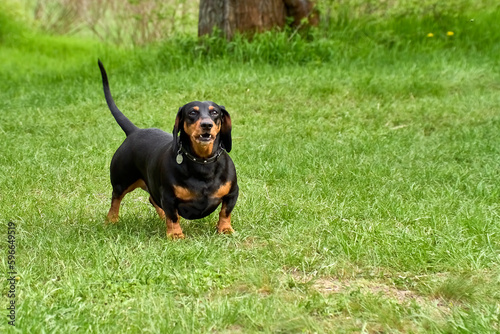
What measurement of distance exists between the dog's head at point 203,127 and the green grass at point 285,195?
22.1 inches

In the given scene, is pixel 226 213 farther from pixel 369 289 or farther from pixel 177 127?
pixel 369 289

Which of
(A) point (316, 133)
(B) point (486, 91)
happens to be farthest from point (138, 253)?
(B) point (486, 91)

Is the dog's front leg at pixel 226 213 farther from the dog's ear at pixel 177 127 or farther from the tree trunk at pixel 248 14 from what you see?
the tree trunk at pixel 248 14

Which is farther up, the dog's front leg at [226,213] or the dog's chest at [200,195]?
the dog's chest at [200,195]

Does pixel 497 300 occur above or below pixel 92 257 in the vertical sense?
above

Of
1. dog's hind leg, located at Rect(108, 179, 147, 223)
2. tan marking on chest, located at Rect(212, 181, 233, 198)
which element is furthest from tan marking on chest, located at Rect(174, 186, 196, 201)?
dog's hind leg, located at Rect(108, 179, 147, 223)

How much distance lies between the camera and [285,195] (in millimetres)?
5070

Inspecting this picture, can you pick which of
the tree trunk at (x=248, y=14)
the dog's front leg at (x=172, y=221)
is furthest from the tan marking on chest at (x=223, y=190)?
the tree trunk at (x=248, y=14)

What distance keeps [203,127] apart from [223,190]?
16.8 inches

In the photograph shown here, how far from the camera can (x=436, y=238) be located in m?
3.96

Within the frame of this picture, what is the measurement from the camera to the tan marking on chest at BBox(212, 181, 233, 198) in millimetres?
4062

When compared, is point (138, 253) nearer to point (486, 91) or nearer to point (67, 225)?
point (67, 225)

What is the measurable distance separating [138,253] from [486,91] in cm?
621

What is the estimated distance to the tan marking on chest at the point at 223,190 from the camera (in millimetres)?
4062
